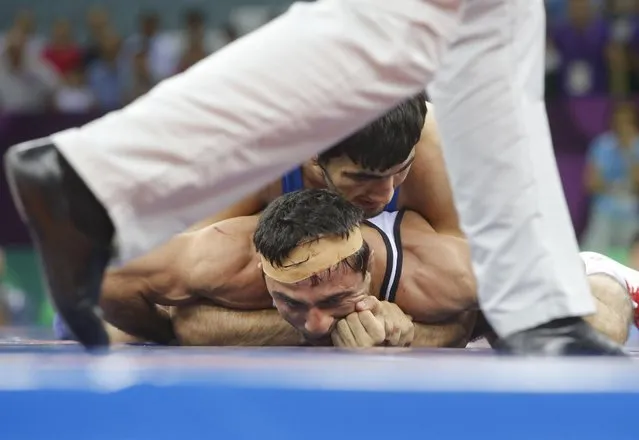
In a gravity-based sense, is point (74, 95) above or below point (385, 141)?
below

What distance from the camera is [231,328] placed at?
2.13 metres

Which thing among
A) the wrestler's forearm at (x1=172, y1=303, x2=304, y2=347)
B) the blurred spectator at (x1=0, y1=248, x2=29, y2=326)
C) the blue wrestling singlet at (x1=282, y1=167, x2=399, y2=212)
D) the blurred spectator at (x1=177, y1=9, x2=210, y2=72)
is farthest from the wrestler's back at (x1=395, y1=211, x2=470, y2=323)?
the blurred spectator at (x1=177, y1=9, x2=210, y2=72)

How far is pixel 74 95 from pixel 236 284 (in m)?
4.96

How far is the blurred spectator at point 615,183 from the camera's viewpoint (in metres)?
5.65

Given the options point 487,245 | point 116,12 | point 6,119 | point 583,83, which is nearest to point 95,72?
point 6,119

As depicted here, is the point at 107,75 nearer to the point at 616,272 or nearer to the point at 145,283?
the point at 145,283

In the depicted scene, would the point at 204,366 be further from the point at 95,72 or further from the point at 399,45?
the point at 95,72

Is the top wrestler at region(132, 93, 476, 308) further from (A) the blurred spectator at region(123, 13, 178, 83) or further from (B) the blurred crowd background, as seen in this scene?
(A) the blurred spectator at region(123, 13, 178, 83)

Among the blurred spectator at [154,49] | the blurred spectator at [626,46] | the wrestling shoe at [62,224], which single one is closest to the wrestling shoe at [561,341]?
the wrestling shoe at [62,224]

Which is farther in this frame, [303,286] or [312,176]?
[312,176]

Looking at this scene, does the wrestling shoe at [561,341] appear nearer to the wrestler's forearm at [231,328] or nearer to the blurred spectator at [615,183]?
the wrestler's forearm at [231,328]

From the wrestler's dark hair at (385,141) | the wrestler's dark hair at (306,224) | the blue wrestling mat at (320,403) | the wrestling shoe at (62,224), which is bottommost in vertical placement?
the wrestler's dark hair at (306,224)

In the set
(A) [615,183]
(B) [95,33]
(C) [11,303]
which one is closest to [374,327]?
(A) [615,183]

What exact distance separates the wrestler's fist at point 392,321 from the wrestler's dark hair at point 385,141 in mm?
262
